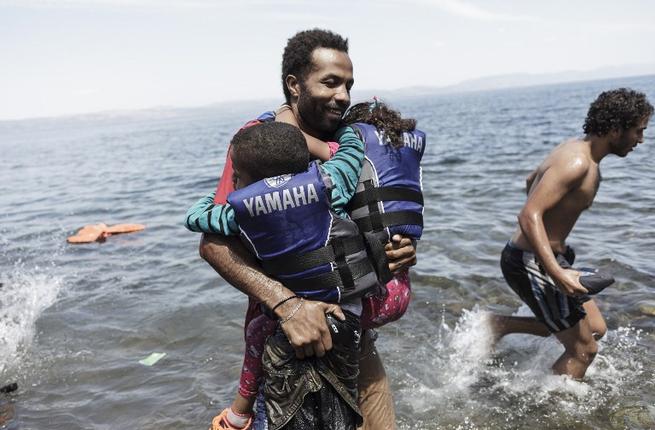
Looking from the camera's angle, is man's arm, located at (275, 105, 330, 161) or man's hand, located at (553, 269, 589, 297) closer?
man's arm, located at (275, 105, 330, 161)

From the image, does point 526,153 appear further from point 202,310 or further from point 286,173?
point 286,173

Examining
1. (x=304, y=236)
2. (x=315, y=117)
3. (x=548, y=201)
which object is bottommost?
(x=548, y=201)

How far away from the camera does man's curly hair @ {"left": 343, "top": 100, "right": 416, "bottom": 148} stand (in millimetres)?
2918

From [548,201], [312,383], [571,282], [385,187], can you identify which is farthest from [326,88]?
[571,282]

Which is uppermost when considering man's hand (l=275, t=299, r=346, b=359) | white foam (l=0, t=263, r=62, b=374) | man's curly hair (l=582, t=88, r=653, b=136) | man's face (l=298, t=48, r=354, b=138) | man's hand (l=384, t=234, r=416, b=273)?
man's face (l=298, t=48, r=354, b=138)

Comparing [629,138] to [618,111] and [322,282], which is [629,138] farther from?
[322,282]

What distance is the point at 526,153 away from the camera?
73.3ft

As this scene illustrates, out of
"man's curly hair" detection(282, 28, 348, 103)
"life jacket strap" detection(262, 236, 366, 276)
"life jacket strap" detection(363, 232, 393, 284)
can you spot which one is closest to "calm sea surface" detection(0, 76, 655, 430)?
"life jacket strap" detection(363, 232, 393, 284)

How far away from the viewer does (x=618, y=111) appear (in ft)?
15.6

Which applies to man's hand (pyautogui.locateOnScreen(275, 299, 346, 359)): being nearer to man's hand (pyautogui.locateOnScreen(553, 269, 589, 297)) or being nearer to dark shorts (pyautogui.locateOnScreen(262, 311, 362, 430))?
dark shorts (pyautogui.locateOnScreen(262, 311, 362, 430))

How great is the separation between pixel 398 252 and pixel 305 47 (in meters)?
1.16

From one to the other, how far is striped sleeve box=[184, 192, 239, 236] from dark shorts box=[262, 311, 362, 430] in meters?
0.54

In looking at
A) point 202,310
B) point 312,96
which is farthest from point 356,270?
point 202,310

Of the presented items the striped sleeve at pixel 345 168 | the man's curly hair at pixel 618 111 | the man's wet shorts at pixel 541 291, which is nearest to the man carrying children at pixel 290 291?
the striped sleeve at pixel 345 168
